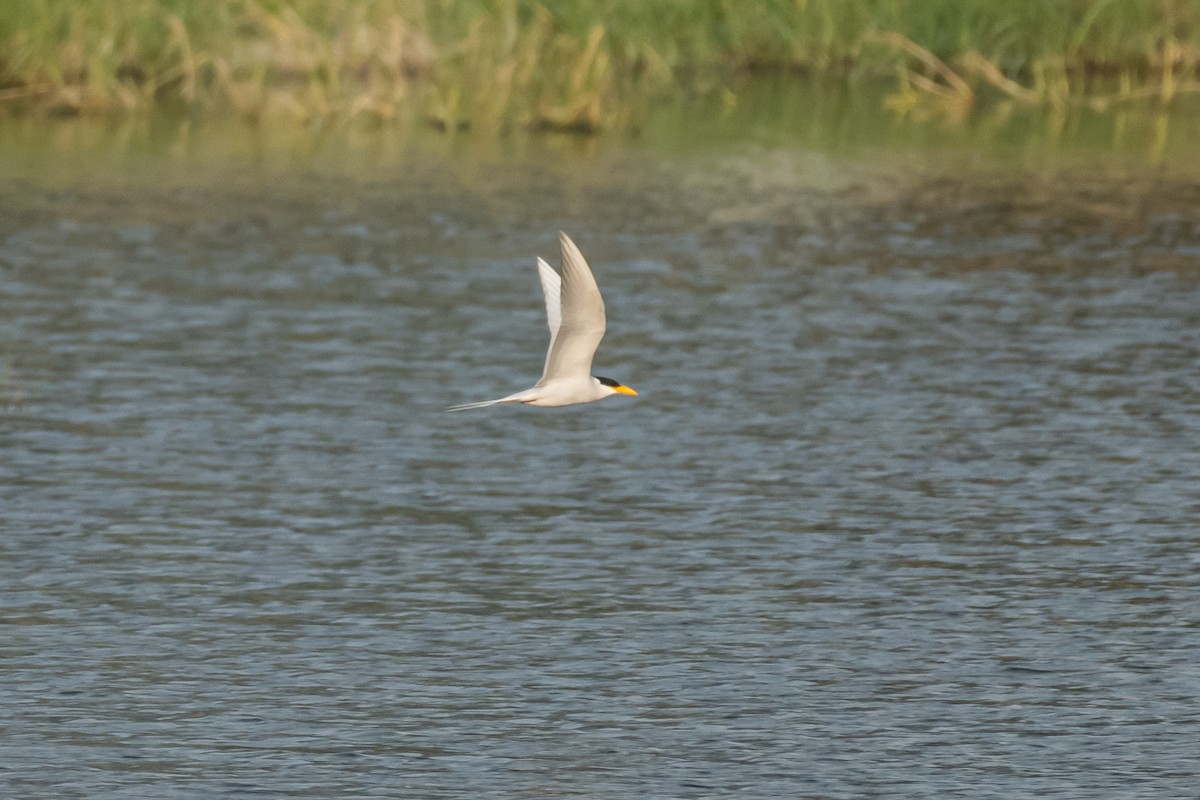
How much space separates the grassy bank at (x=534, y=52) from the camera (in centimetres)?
3062

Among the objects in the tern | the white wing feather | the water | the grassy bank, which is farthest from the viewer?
the grassy bank

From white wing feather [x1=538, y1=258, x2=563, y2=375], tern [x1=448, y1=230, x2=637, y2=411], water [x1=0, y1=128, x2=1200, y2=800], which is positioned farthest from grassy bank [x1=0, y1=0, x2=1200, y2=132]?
tern [x1=448, y1=230, x2=637, y2=411]

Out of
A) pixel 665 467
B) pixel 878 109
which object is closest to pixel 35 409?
pixel 665 467

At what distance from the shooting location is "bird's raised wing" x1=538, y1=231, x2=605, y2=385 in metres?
12.4

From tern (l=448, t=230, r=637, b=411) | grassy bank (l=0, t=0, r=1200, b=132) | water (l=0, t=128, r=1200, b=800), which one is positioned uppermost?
grassy bank (l=0, t=0, r=1200, b=132)

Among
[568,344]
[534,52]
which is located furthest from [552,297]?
[534,52]

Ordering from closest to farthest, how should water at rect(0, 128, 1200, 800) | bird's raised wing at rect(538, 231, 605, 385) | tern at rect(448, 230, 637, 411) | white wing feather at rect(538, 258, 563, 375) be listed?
1. water at rect(0, 128, 1200, 800)
2. bird's raised wing at rect(538, 231, 605, 385)
3. tern at rect(448, 230, 637, 411)
4. white wing feather at rect(538, 258, 563, 375)

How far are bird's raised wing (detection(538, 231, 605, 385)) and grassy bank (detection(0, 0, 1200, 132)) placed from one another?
656 inches

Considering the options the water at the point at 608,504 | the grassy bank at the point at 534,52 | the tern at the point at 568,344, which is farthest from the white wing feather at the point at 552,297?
the grassy bank at the point at 534,52

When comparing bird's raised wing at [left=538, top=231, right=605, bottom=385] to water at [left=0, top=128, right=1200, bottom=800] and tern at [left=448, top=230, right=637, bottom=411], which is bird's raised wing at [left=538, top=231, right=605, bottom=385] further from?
water at [left=0, top=128, right=1200, bottom=800]

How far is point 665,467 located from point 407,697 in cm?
491

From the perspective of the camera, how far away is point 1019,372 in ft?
63.4

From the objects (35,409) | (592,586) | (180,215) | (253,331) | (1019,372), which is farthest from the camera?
(180,215)

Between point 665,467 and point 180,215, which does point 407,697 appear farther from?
point 180,215
